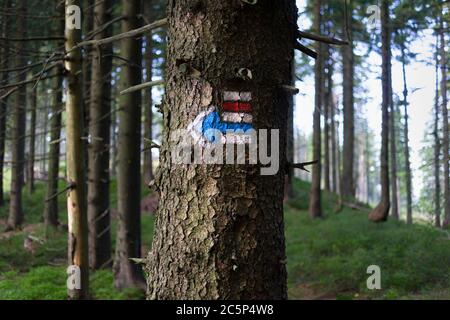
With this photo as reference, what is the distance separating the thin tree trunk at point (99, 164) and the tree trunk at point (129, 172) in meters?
1.07

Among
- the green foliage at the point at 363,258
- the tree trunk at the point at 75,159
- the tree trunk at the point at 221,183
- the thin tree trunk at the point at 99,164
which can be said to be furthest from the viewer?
the thin tree trunk at the point at 99,164

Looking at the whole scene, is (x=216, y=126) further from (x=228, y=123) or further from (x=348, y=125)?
(x=348, y=125)

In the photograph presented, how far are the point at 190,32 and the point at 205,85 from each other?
0.32 meters

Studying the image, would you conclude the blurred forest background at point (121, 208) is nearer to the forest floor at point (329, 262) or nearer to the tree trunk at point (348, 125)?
the forest floor at point (329, 262)

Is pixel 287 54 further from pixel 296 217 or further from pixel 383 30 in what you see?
pixel 296 217

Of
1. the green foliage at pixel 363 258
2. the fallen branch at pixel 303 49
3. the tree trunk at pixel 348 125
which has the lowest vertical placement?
the green foliage at pixel 363 258

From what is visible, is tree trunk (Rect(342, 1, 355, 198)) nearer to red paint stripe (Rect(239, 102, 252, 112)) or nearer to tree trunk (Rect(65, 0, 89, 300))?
tree trunk (Rect(65, 0, 89, 300))

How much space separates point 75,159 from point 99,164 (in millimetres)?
4869

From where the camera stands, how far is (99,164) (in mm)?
10898

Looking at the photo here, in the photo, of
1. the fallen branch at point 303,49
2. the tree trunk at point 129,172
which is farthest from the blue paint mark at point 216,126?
the tree trunk at point 129,172

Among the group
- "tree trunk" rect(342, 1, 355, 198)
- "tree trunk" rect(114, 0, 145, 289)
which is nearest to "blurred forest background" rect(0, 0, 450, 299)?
"tree trunk" rect(114, 0, 145, 289)

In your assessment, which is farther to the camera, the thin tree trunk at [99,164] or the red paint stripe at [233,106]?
the thin tree trunk at [99,164]

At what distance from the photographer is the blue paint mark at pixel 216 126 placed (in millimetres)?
2426
